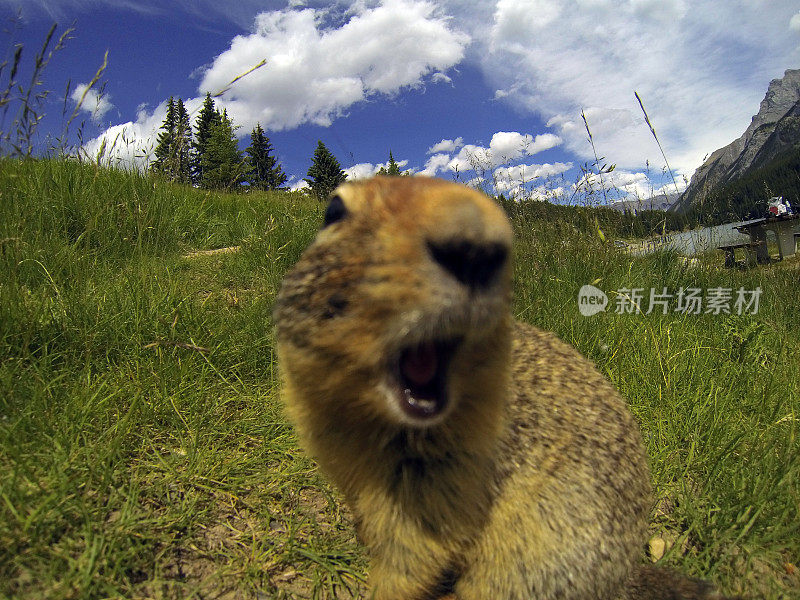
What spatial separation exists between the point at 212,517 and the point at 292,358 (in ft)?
3.64

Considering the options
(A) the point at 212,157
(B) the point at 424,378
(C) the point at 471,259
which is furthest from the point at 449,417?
(A) the point at 212,157

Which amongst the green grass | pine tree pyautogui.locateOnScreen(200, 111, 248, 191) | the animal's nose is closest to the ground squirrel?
the animal's nose

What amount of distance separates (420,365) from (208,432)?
1.75m

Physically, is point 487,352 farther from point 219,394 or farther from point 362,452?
point 219,394

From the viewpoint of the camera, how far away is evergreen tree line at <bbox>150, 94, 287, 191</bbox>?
4.40 meters

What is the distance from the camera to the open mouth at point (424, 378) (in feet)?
4.71

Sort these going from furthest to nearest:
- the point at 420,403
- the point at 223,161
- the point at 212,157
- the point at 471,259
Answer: the point at 212,157 < the point at 223,161 < the point at 420,403 < the point at 471,259

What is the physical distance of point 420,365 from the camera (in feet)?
4.87

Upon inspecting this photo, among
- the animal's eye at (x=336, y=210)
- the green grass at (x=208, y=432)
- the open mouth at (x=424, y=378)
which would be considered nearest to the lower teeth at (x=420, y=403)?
the open mouth at (x=424, y=378)

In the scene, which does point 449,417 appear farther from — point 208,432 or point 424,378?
point 208,432

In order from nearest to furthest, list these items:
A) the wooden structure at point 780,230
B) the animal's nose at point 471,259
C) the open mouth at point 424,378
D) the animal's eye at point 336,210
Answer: the animal's nose at point 471,259 → the open mouth at point 424,378 → the animal's eye at point 336,210 → the wooden structure at point 780,230

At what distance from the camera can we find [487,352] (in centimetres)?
152

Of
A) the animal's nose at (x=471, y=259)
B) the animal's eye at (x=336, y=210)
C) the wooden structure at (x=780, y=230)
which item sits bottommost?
the animal's nose at (x=471, y=259)

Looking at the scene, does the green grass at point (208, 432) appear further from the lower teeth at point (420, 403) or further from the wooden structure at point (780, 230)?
the wooden structure at point (780, 230)
